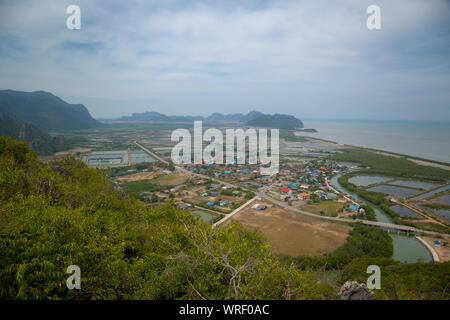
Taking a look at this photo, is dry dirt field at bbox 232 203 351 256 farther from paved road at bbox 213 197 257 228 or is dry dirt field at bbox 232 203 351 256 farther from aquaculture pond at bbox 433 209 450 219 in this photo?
aquaculture pond at bbox 433 209 450 219

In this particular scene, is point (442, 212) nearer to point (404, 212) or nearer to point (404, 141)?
point (404, 212)

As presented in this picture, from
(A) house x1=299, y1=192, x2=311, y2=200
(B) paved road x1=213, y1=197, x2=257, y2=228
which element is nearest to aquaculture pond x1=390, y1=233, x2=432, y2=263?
(A) house x1=299, y1=192, x2=311, y2=200

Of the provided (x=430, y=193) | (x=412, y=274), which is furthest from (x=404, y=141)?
(x=412, y=274)

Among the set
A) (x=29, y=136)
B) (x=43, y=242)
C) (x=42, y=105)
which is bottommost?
(x=43, y=242)

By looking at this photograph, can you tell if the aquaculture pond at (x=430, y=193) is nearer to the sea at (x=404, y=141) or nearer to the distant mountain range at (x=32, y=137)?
the sea at (x=404, y=141)

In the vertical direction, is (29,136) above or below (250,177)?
above
